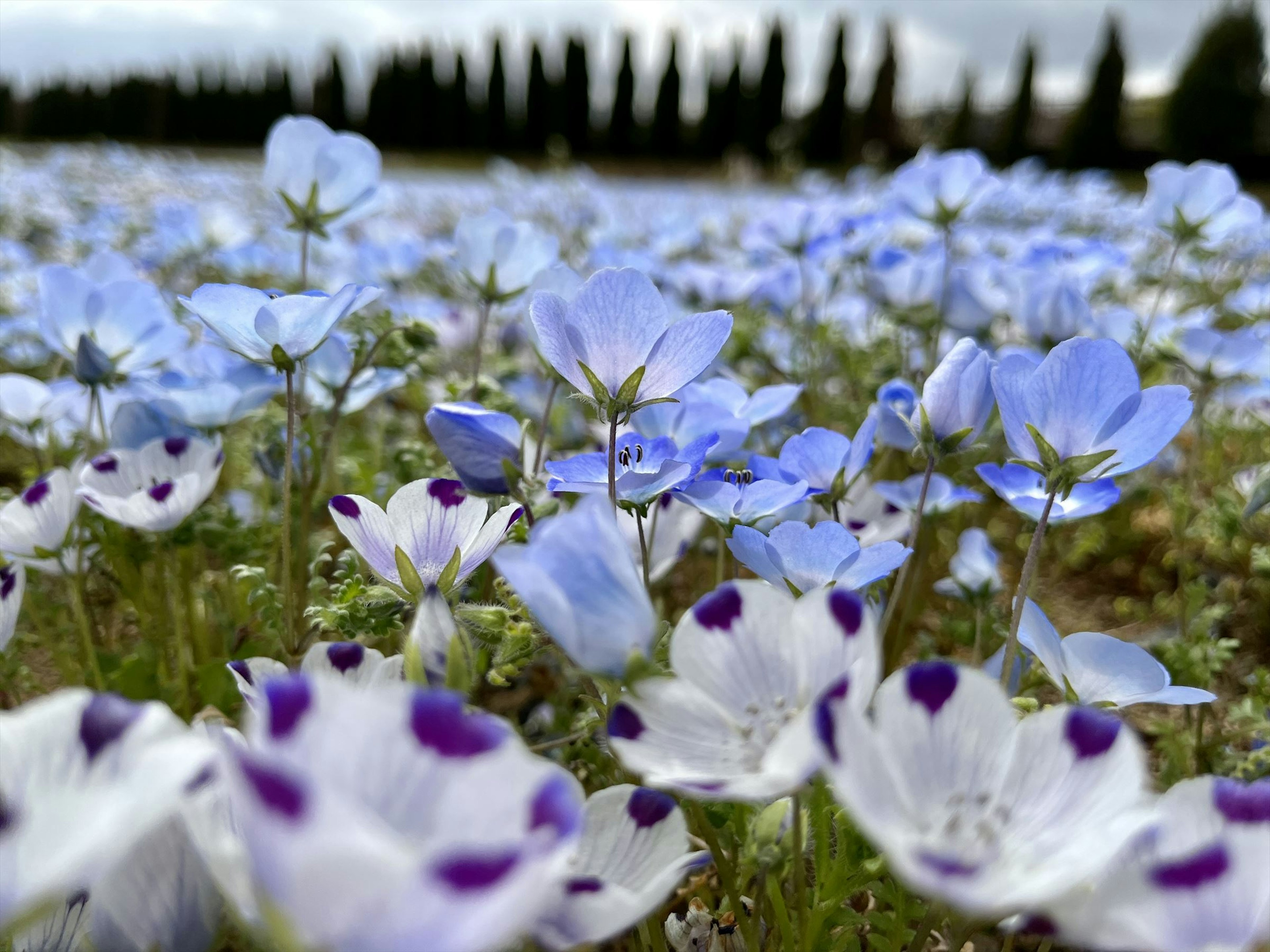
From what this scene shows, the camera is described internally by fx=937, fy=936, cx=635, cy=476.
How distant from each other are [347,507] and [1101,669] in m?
0.70

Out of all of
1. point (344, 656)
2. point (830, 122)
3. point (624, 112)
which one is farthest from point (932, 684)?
point (624, 112)


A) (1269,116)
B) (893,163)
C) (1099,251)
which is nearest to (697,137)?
(893,163)

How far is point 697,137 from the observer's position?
3516 centimetres

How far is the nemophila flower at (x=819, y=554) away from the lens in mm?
849

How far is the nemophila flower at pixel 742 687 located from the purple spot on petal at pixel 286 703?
8.1 inches

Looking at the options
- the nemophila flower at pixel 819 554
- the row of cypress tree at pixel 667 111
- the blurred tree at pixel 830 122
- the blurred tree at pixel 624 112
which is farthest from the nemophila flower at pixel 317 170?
the blurred tree at pixel 624 112

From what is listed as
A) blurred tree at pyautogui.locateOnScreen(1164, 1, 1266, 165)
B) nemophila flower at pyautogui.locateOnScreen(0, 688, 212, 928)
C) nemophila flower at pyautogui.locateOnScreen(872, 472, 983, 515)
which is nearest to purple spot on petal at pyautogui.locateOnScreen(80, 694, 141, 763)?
nemophila flower at pyautogui.locateOnScreen(0, 688, 212, 928)

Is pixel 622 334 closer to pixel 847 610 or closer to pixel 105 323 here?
pixel 847 610

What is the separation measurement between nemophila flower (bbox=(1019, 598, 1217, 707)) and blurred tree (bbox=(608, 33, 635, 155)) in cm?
3755

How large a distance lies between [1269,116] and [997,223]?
29.6m

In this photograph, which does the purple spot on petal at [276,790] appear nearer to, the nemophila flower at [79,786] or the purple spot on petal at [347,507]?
the nemophila flower at [79,786]

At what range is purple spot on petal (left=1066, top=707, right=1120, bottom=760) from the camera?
1.89 feet

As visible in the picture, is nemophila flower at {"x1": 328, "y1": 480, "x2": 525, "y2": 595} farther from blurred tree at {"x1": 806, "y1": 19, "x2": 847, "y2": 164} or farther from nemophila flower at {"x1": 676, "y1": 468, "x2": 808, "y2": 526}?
blurred tree at {"x1": 806, "y1": 19, "x2": 847, "y2": 164}

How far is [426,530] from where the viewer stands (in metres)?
0.91
